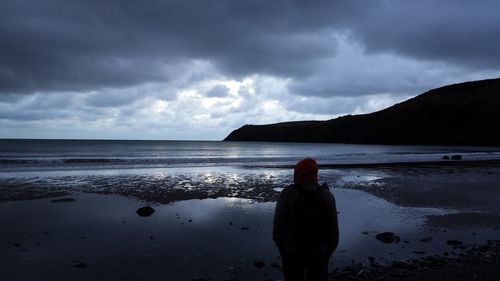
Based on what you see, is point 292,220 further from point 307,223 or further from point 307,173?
point 307,173

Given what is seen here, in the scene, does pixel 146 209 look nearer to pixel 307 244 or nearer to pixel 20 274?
pixel 20 274

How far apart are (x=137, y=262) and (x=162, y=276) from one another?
1.24 m

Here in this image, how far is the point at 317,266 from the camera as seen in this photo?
539 cm

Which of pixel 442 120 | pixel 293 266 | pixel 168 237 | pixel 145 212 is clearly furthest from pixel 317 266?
pixel 442 120

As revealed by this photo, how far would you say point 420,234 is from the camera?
506 inches

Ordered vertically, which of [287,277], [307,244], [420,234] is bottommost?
[420,234]

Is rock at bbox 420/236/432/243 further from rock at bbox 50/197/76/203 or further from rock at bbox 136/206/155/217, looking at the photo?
rock at bbox 50/197/76/203

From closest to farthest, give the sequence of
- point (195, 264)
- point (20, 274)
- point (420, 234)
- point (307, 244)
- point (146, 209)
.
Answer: point (307, 244) < point (20, 274) < point (195, 264) < point (420, 234) < point (146, 209)

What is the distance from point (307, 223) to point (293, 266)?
27.2 inches

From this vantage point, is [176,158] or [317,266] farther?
[176,158]

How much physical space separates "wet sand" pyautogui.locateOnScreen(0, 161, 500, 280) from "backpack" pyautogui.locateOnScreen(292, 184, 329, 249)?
379cm

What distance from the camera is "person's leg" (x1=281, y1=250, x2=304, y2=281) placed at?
5457 mm

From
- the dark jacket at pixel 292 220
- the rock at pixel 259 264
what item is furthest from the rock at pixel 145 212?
the dark jacket at pixel 292 220

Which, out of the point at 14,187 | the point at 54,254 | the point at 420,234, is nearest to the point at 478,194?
the point at 420,234
